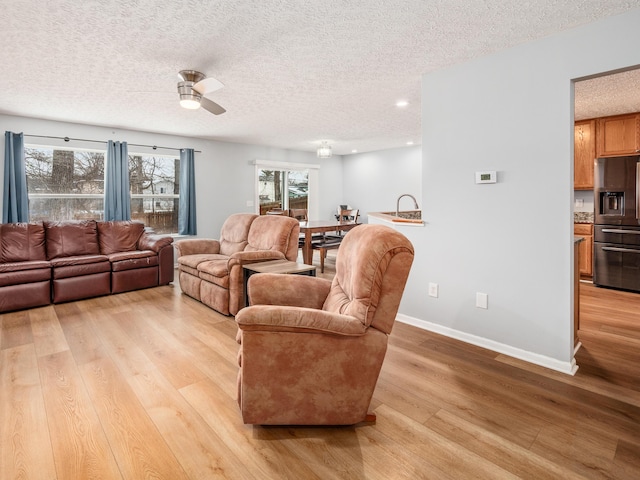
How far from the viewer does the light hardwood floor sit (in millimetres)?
1565

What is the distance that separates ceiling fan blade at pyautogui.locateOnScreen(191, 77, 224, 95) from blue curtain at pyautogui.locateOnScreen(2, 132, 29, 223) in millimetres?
3346

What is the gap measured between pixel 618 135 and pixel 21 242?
25.6 ft

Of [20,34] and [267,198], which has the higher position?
[20,34]

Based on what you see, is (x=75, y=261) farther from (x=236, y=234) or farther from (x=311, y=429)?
(x=311, y=429)

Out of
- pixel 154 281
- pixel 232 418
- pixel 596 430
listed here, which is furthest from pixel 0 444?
pixel 154 281

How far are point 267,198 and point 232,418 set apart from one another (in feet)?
20.3

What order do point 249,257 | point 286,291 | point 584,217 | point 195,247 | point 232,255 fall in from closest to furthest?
1. point 286,291
2. point 249,257
3. point 232,255
4. point 195,247
5. point 584,217

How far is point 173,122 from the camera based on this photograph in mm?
5125

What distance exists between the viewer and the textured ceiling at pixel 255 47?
213cm

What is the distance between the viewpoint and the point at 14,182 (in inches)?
181

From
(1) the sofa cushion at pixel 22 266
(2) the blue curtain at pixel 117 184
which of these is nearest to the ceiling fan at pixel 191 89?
(1) the sofa cushion at pixel 22 266

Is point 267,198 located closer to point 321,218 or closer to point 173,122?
point 321,218

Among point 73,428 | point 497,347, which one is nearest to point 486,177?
point 497,347

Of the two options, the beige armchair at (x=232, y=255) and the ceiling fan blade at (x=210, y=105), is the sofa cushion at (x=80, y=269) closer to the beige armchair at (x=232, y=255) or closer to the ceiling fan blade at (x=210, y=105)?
the beige armchair at (x=232, y=255)
